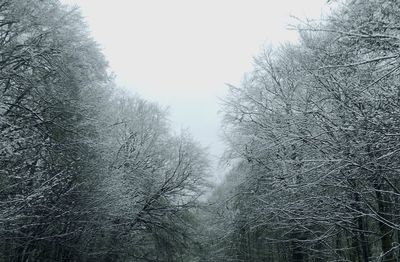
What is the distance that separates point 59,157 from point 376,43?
766 cm

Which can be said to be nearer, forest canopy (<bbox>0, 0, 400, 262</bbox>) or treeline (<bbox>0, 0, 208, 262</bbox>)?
forest canopy (<bbox>0, 0, 400, 262</bbox>)

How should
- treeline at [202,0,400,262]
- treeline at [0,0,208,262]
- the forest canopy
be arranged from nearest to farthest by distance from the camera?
treeline at [202,0,400,262], the forest canopy, treeline at [0,0,208,262]

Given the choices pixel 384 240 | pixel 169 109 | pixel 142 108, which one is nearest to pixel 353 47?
pixel 384 240

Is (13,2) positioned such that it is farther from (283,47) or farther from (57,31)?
(283,47)

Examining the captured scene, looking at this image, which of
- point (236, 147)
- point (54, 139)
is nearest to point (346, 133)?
point (54, 139)

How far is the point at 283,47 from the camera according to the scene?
50.2 ft

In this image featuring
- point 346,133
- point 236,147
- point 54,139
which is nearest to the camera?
point 346,133

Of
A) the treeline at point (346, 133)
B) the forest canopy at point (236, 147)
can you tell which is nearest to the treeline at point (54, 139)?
the forest canopy at point (236, 147)

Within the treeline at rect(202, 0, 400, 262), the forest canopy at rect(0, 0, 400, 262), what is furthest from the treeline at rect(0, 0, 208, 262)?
the treeline at rect(202, 0, 400, 262)

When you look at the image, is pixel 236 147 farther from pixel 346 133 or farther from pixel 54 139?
pixel 346 133

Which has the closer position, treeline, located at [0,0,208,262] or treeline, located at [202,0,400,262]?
treeline, located at [202,0,400,262]

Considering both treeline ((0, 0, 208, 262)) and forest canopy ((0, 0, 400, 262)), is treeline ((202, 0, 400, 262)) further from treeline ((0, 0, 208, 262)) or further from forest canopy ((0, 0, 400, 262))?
treeline ((0, 0, 208, 262))

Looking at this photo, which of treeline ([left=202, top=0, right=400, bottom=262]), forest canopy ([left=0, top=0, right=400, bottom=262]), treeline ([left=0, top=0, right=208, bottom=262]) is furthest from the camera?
treeline ([left=0, top=0, right=208, bottom=262])

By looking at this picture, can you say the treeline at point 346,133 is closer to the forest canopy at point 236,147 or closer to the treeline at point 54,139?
the forest canopy at point 236,147
